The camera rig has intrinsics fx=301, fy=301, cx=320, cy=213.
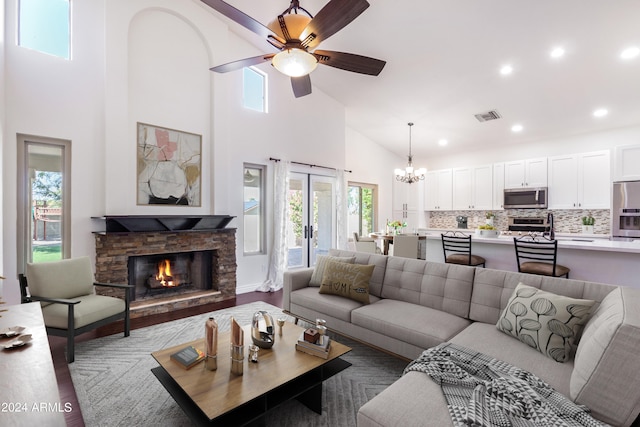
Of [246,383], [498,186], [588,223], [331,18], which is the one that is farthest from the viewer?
[498,186]

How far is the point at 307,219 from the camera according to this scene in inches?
230

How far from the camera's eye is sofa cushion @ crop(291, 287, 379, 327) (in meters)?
2.75

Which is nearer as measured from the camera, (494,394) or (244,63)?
(494,394)

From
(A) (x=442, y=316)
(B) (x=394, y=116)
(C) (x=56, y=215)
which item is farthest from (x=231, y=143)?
(A) (x=442, y=316)

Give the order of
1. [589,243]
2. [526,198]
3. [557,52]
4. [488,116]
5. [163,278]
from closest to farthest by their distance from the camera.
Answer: [589,243] < [557,52] < [163,278] < [488,116] < [526,198]

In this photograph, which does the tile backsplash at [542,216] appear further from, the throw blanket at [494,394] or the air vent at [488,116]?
the throw blanket at [494,394]

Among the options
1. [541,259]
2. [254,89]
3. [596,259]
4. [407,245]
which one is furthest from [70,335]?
[596,259]

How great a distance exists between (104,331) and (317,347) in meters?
2.63

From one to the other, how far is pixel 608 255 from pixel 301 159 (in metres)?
4.53

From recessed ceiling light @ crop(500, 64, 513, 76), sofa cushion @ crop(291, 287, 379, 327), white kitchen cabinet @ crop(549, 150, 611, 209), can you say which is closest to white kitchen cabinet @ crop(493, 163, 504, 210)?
white kitchen cabinet @ crop(549, 150, 611, 209)

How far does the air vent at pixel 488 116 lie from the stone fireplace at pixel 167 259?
16.2 ft

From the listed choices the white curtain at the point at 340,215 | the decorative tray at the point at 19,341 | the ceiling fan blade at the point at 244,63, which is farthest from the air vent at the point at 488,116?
the decorative tray at the point at 19,341

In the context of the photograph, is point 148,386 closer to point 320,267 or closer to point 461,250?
point 320,267

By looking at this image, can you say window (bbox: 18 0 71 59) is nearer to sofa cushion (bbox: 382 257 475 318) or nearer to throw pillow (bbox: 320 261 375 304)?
throw pillow (bbox: 320 261 375 304)
